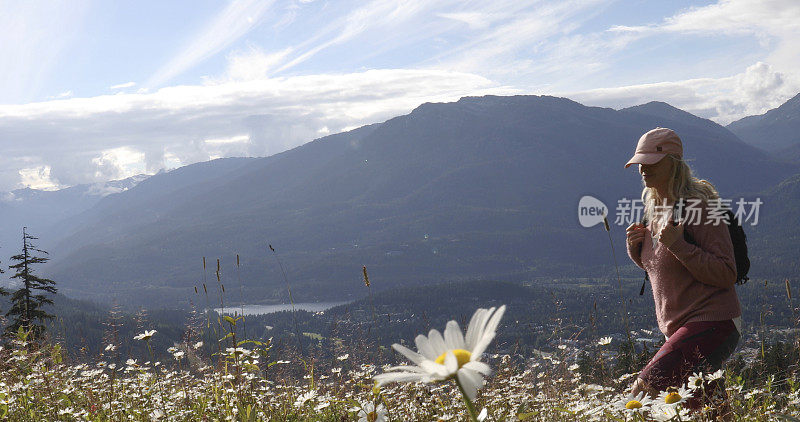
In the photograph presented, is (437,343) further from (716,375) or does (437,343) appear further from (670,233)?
(670,233)

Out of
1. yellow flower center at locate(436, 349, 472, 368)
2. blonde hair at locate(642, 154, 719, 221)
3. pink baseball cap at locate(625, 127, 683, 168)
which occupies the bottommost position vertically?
yellow flower center at locate(436, 349, 472, 368)

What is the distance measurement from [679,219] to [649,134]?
63 centimetres

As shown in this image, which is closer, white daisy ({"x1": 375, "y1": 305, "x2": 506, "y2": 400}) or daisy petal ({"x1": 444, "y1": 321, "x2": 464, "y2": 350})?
white daisy ({"x1": 375, "y1": 305, "x2": 506, "y2": 400})

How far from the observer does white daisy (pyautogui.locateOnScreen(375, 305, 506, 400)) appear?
105 cm

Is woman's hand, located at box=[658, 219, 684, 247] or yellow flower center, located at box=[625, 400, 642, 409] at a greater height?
woman's hand, located at box=[658, 219, 684, 247]

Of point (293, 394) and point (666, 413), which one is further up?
point (666, 413)

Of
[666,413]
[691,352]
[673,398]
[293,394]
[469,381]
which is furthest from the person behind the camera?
[293,394]

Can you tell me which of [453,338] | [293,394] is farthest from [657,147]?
[293,394]

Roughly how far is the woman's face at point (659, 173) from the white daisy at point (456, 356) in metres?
2.98

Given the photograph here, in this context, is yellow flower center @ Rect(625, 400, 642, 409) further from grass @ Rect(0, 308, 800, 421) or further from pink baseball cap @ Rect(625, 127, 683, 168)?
pink baseball cap @ Rect(625, 127, 683, 168)

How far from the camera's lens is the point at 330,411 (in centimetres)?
391

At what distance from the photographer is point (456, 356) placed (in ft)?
3.78

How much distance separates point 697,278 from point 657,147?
2.88 feet

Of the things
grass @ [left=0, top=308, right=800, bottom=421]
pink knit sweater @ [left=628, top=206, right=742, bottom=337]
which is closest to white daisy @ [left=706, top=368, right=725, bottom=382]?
grass @ [left=0, top=308, right=800, bottom=421]
